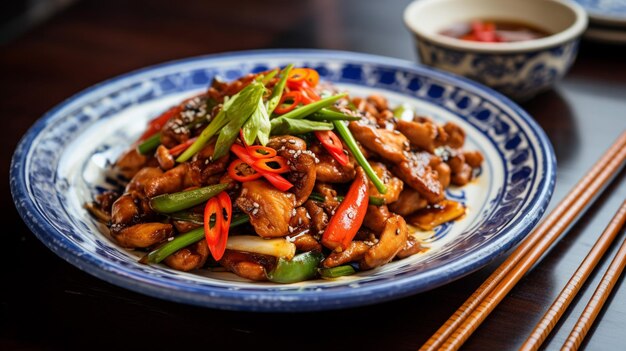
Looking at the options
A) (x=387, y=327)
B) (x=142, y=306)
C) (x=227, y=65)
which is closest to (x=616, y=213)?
(x=387, y=327)

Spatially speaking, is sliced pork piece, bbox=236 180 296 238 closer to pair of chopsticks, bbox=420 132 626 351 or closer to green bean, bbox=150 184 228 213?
green bean, bbox=150 184 228 213

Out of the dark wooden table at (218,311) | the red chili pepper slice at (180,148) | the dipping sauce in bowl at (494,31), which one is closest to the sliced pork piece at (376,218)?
the dark wooden table at (218,311)

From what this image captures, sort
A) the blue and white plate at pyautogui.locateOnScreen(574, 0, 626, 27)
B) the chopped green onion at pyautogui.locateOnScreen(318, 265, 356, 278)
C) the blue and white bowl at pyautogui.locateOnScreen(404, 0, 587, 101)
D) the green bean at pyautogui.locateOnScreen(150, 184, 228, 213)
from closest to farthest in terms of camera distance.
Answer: the chopped green onion at pyautogui.locateOnScreen(318, 265, 356, 278)
the green bean at pyautogui.locateOnScreen(150, 184, 228, 213)
the blue and white bowl at pyautogui.locateOnScreen(404, 0, 587, 101)
the blue and white plate at pyautogui.locateOnScreen(574, 0, 626, 27)

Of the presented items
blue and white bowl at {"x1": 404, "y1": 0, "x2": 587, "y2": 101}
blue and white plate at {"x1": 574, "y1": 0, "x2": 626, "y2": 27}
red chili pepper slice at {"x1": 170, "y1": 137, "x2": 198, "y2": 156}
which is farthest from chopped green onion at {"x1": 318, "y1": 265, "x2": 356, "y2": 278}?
blue and white plate at {"x1": 574, "y1": 0, "x2": 626, "y2": 27}

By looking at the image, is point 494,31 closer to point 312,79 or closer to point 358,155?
point 312,79

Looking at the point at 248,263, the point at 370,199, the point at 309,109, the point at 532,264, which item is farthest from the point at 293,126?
the point at 532,264

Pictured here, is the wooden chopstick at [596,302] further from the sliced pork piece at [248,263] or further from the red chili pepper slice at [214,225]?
the red chili pepper slice at [214,225]

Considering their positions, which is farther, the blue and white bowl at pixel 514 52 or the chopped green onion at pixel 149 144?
the blue and white bowl at pixel 514 52
